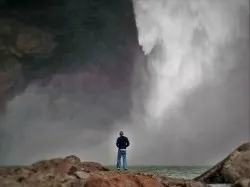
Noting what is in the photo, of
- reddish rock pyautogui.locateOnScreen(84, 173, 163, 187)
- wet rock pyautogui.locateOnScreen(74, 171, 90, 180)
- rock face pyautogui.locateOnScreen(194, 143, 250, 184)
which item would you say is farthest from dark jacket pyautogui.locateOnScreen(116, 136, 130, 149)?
wet rock pyautogui.locateOnScreen(74, 171, 90, 180)

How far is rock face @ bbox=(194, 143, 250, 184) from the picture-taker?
2539 centimetres

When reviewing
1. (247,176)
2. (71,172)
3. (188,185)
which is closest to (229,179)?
(247,176)

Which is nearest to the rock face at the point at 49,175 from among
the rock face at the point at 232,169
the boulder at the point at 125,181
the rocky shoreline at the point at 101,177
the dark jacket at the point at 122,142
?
the rocky shoreline at the point at 101,177

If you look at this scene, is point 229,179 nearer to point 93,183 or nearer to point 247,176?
point 247,176

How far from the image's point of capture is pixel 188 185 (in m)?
22.5

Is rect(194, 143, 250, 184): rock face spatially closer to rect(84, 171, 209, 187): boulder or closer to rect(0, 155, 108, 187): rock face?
rect(84, 171, 209, 187): boulder

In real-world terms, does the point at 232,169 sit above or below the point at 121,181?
above

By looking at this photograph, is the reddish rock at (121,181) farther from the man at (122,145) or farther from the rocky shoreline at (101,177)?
the man at (122,145)

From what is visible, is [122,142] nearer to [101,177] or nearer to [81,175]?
[81,175]

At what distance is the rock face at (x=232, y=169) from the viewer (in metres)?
25.4

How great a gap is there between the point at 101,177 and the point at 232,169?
9060mm

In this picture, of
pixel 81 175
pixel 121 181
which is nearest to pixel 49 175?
pixel 81 175

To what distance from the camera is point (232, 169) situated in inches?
1011

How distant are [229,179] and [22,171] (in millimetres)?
12128
